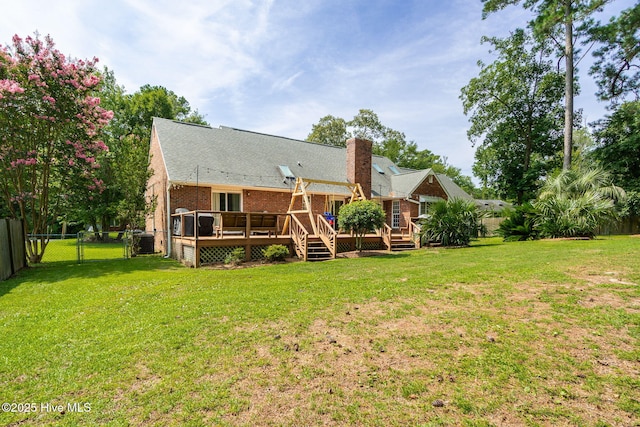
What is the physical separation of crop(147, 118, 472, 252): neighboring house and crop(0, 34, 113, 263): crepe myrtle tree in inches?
127

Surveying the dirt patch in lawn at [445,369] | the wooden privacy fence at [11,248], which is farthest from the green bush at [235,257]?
the dirt patch in lawn at [445,369]

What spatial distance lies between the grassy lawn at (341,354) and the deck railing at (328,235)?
5.32m

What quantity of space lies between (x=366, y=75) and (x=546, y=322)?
58.3 ft

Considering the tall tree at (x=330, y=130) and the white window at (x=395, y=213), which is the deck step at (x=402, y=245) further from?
the tall tree at (x=330, y=130)

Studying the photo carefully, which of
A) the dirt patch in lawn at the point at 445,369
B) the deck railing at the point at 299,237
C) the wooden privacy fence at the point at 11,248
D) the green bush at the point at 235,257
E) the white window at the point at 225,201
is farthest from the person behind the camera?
the white window at the point at 225,201

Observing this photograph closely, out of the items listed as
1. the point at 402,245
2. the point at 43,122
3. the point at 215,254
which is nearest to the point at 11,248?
the point at 43,122

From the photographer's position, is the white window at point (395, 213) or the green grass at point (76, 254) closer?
the green grass at point (76, 254)

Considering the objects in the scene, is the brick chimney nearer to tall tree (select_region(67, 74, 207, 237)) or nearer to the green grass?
tall tree (select_region(67, 74, 207, 237))

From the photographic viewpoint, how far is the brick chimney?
57.5 feet

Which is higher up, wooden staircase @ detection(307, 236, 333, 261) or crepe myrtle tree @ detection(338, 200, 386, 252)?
crepe myrtle tree @ detection(338, 200, 386, 252)

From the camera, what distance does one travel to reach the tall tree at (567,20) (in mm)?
16969

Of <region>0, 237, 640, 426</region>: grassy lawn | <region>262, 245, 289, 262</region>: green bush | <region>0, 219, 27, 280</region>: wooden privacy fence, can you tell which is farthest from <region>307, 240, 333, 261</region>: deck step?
<region>0, 219, 27, 280</region>: wooden privacy fence

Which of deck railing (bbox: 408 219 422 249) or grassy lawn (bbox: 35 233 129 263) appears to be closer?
grassy lawn (bbox: 35 233 129 263)

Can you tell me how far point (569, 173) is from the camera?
15.4 m
